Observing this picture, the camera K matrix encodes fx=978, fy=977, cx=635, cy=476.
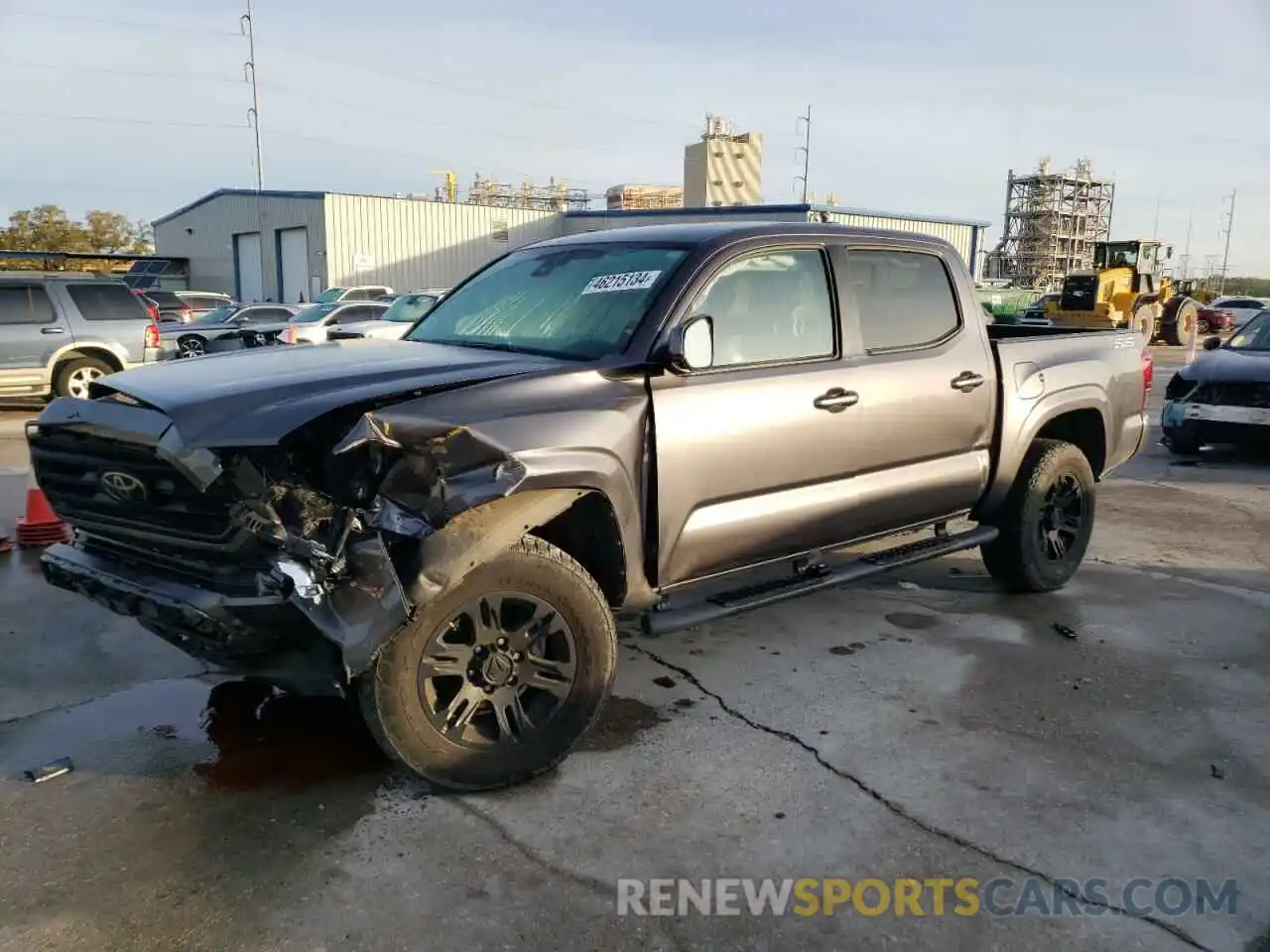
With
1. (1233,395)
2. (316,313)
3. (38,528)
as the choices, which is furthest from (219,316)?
(1233,395)

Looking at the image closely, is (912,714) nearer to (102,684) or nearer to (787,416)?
(787,416)

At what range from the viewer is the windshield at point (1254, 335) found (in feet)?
35.4

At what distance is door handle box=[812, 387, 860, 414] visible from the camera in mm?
4121

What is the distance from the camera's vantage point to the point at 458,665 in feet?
10.8

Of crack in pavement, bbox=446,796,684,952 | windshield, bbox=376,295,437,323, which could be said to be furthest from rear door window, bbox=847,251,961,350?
windshield, bbox=376,295,437,323

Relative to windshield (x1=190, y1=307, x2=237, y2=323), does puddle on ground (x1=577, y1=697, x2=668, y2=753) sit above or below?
below

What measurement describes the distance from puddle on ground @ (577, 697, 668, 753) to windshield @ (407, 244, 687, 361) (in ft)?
4.79

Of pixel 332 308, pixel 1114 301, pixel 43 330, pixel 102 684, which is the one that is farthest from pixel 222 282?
pixel 102 684

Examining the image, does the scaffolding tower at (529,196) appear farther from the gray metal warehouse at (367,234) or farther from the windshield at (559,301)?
the windshield at (559,301)

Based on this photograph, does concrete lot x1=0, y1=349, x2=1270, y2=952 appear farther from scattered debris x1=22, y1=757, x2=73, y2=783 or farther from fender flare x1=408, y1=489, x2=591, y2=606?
fender flare x1=408, y1=489, x2=591, y2=606

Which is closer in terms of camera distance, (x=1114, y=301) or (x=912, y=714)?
(x=912, y=714)

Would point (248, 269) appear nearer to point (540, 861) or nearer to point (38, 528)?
point (38, 528)

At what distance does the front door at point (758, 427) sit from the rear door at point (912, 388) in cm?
15

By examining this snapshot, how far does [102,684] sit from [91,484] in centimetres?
120
